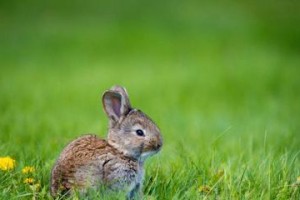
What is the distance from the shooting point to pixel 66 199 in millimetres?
5480

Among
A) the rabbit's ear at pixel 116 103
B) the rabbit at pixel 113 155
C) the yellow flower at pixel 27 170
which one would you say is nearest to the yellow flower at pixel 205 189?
the rabbit at pixel 113 155

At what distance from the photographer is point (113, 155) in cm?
572

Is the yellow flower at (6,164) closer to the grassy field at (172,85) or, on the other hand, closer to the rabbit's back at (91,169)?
the grassy field at (172,85)

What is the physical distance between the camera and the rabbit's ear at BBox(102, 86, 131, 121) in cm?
591

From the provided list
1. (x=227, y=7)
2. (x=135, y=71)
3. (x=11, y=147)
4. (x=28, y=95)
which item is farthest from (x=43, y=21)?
(x=11, y=147)

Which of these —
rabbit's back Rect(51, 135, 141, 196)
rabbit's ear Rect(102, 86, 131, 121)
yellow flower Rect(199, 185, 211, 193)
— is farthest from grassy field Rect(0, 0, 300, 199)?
rabbit's ear Rect(102, 86, 131, 121)

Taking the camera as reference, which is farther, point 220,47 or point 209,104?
point 220,47

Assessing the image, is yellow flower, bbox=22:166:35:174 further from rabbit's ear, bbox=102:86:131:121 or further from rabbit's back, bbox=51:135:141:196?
rabbit's ear, bbox=102:86:131:121

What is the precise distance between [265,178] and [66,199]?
156cm

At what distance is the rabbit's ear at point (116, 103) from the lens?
19.4 feet

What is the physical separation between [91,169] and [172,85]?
961 centimetres

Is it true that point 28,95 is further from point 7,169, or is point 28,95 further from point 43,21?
point 43,21

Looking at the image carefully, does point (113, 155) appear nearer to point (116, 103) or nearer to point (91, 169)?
point (91, 169)

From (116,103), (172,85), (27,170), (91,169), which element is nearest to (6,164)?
(27,170)
